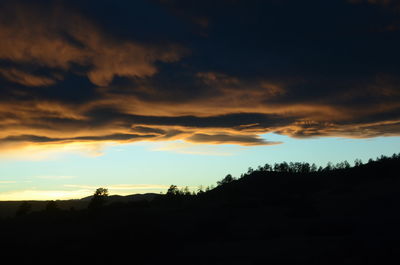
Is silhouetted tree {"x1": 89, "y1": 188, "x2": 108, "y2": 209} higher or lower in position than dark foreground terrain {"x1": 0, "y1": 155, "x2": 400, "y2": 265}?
higher

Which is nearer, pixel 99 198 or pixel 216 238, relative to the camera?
pixel 216 238

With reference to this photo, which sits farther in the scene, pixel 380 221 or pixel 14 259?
pixel 380 221

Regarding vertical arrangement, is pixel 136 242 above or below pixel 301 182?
below

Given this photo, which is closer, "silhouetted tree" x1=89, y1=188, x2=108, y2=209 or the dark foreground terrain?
the dark foreground terrain

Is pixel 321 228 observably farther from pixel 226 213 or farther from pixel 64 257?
pixel 64 257

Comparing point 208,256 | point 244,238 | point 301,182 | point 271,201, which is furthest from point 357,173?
point 208,256

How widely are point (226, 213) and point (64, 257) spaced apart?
64.3 feet

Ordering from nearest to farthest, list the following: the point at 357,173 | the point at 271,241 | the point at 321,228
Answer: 1. the point at 271,241
2. the point at 321,228
3. the point at 357,173

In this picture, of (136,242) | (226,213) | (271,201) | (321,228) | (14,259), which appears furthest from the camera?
(271,201)

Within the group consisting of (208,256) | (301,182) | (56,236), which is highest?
(301,182)

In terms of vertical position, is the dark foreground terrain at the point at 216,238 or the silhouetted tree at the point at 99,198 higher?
the silhouetted tree at the point at 99,198

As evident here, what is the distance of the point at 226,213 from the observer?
3572 centimetres

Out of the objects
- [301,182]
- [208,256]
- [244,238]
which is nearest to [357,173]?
[301,182]

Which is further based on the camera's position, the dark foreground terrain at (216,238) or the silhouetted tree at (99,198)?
the silhouetted tree at (99,198)
